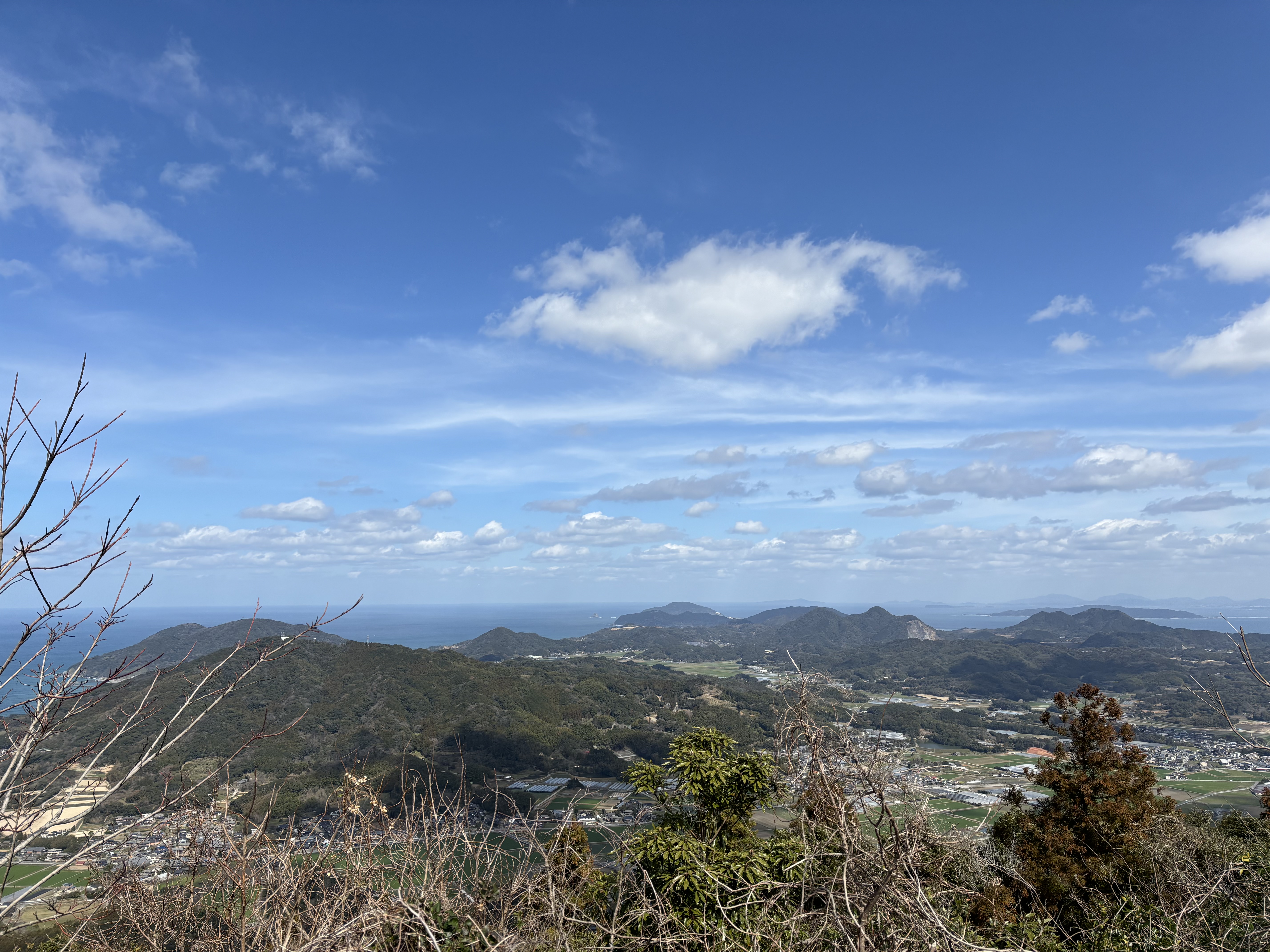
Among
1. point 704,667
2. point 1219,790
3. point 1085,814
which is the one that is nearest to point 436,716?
point 1085,814

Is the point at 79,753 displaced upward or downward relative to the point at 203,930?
upward

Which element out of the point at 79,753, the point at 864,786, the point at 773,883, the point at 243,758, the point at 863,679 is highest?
the point at 79,753

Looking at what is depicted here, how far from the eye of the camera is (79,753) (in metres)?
2.82

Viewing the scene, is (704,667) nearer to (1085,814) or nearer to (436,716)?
(436,716)

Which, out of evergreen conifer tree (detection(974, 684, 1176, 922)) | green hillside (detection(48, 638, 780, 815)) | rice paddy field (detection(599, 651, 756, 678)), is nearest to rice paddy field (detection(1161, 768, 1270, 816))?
green hillside (detection(48, 638, 780, 815))

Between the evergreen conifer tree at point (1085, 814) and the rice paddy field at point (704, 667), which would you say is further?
the rice paddy field at point (704, 667)

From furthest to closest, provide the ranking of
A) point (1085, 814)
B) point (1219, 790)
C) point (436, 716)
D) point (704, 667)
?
point (704, 667) < point (436, 716) < point (1219, 790) < point (1085, 814)

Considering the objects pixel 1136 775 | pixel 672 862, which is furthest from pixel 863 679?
pixel 672 862

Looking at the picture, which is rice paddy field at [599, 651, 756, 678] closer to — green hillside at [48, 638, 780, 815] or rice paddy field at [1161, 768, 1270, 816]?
green hillside at [48, 638, 780, 815]

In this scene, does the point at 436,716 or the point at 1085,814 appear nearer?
the point at 1085,814

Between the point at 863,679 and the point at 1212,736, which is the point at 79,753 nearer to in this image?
the point at 1212,736

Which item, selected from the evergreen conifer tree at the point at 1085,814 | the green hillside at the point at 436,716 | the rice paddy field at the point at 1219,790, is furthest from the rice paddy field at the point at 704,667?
the evergreen conifer tree at the point at 1085,814

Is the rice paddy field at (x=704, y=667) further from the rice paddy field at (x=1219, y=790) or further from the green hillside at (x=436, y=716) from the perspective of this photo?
the rice paddy field at (x=1219, y=790)

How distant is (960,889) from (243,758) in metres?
77.8
